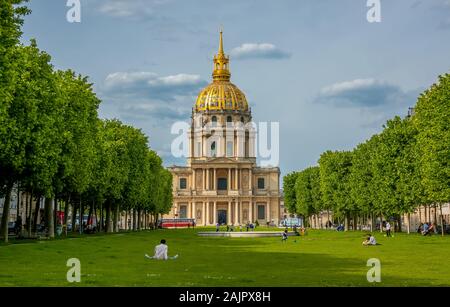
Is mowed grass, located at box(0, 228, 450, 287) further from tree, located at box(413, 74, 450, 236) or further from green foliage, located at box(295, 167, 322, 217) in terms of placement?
green foliage, located at box(295, 167, 322, 217)

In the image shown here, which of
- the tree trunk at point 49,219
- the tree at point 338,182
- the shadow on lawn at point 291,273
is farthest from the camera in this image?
the tree at point 338,182

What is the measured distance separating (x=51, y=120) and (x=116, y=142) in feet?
104

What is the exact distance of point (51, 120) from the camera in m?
49.7

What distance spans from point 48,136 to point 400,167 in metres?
40.5

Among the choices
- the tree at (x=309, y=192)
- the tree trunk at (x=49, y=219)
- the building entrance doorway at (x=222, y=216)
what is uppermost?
the tree at (x=309, y=192)

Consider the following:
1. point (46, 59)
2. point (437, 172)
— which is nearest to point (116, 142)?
point (46, 59)

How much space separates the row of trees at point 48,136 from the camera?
131ft

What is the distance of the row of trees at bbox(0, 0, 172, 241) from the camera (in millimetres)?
39906

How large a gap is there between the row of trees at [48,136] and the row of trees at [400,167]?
28954 mm

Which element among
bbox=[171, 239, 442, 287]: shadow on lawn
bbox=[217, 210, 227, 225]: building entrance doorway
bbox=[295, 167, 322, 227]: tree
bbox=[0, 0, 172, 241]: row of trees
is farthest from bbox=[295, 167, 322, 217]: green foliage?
bbox=[171, 239, 442, 287]: shadow on lawn

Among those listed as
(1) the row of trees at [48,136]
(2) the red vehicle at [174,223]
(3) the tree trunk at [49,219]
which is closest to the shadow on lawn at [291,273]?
(1) the row of trees at [48,136]

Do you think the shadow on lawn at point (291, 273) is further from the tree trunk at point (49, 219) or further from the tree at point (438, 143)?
the tree at point (438, 143)

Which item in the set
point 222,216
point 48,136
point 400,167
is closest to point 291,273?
point 48,136

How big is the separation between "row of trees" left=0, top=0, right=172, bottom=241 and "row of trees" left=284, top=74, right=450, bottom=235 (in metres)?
29.0
